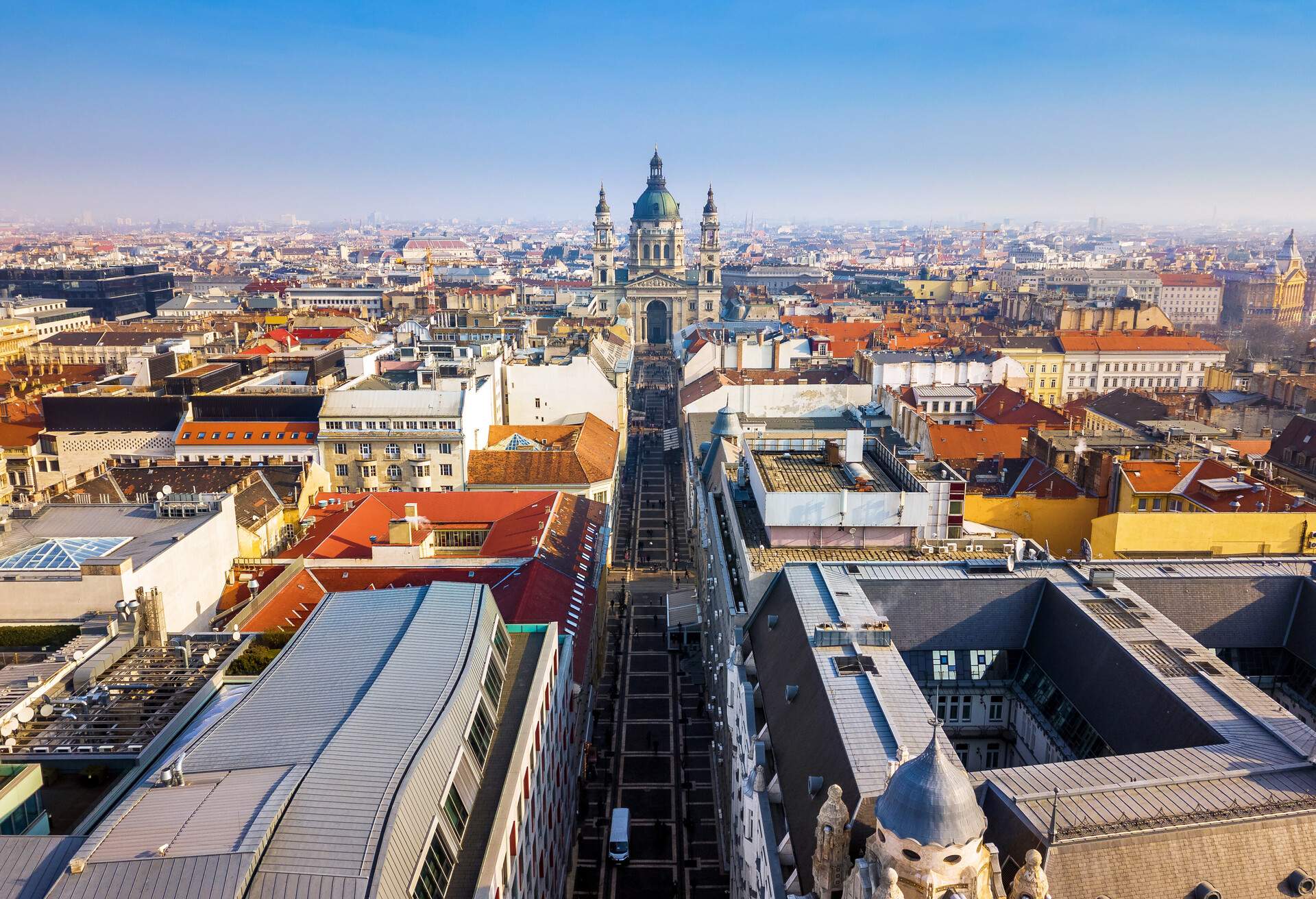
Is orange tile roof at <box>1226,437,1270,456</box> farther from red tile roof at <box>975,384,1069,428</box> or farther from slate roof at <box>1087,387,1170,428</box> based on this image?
red tile roof at <box>975,384,1069,428</box>

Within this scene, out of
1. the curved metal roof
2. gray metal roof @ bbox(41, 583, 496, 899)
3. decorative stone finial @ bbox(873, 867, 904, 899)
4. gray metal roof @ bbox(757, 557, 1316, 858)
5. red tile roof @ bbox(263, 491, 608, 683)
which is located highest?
the curved metal roof

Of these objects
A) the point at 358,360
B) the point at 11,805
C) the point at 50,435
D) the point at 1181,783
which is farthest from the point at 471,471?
the point at 1181,783

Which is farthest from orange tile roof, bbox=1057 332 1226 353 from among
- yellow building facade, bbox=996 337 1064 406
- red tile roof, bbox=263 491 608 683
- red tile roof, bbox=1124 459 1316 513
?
red tile roof, bbox=263 491 608 683

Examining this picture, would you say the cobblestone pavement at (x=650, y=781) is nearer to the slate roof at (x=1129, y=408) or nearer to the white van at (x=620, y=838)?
the white van at (x=620, y=838)

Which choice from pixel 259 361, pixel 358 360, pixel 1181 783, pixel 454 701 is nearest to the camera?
pixel 1181 783

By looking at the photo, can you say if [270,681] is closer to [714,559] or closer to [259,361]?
[714,559]

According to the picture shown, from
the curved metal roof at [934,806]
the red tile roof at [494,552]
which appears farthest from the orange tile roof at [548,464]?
the curved metal roof at [934,806]

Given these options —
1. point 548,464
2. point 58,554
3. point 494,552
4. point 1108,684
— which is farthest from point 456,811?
point 548,464
